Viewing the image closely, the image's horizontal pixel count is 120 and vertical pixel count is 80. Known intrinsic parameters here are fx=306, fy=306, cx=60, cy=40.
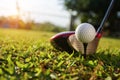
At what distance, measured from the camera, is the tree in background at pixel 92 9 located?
26.4 m

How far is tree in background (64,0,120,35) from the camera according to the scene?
2636 centimetres

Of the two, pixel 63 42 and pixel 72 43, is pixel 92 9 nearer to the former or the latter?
pixel 63 42

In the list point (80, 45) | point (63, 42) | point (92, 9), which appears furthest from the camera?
point (92, 9)

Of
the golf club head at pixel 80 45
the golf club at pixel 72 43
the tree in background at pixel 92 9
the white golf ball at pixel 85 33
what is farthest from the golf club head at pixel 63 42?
the tree in background at pixel 92 9

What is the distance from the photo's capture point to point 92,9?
89.4ft

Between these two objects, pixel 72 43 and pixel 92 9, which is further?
pixel 92 9

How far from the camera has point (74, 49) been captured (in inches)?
160

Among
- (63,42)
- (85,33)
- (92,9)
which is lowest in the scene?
(92,9)

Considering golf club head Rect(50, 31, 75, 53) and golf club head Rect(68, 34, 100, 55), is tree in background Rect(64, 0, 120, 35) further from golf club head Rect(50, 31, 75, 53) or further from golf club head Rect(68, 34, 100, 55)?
golf club head Rect(68, 34, 100, 55)

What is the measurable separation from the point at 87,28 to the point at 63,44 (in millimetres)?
710

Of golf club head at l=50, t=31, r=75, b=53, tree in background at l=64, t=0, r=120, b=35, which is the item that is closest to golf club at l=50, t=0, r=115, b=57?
golf club head at l=50, t=31, r=75, b=53

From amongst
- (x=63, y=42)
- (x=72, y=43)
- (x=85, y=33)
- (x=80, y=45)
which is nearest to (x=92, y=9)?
(x=63, y=42)

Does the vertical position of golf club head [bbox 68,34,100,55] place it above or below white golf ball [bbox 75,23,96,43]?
below

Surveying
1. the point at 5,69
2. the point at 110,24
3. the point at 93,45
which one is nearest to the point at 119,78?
the point at 5,69
